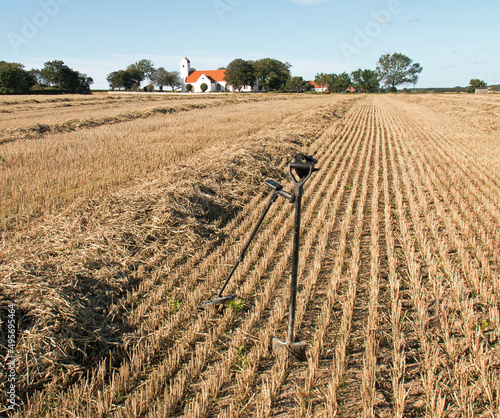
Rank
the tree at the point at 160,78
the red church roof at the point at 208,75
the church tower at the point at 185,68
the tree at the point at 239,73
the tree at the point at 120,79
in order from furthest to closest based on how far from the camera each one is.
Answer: the church tower at the point at 185,68, the red church roof at the point at 208,75, the tree at the point at 160,78, the tree at the point at 120,79, the tree at the point at 239,73

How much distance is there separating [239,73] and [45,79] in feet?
147

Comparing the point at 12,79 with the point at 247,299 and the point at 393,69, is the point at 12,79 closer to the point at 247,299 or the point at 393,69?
the point at 247,299

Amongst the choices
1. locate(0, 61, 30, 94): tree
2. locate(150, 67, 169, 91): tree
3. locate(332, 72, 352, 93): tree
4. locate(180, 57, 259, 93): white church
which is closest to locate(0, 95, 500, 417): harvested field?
locate(0, 61, 30, 94): tree

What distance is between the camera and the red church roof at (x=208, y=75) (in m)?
106

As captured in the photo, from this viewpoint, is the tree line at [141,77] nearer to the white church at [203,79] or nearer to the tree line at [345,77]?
the white church at [203,79]

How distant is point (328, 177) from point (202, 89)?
94.7 metres

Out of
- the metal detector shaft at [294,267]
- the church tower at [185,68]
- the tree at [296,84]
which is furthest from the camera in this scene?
the tree at [296,84]

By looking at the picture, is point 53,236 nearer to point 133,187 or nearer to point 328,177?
point 133,187

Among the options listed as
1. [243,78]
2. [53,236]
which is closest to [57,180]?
[53,236]

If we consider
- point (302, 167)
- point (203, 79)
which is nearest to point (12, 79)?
point (203, 79)

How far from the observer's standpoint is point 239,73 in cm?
9319

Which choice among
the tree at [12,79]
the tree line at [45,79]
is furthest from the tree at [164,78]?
the tree at [12,79]

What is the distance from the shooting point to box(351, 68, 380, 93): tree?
125 metres

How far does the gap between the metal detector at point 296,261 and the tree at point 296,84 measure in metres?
116
